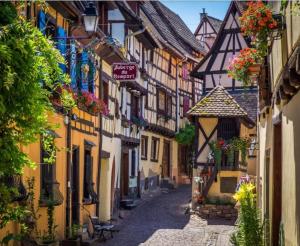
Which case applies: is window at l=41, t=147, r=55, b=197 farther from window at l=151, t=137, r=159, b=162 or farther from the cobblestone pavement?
window at l=151, t=137, r=159, b=162

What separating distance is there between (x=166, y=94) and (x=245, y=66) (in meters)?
22.4

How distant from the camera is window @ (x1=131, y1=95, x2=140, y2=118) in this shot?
85.9 feet

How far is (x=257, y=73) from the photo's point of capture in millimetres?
11625

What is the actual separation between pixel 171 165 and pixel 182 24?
12.3 metres

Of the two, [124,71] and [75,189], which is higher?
[124,71]

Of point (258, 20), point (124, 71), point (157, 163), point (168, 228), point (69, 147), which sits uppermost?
point (124, 71)

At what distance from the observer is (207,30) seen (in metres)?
44.1

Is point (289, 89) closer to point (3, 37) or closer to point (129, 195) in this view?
point (3, 37)

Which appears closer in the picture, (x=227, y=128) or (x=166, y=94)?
(x=227, y=128)

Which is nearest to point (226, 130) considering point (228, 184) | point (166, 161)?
point (228, 184)

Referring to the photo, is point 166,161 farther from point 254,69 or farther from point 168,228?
point 254,69

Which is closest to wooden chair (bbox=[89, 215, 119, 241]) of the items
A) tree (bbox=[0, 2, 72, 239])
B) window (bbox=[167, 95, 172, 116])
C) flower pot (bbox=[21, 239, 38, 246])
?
flower pot (bbox=[21, 239, 38, 246])

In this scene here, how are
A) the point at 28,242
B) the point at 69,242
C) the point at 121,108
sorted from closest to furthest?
the point at 28,242 → the point at 69,242 → the point at 121,108

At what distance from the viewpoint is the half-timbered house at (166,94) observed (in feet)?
99.7
